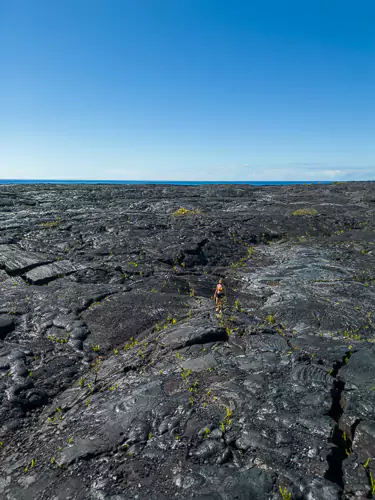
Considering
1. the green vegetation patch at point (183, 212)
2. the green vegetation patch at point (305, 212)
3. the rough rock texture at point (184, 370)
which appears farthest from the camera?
the green vegetation patch at point (183, 212)

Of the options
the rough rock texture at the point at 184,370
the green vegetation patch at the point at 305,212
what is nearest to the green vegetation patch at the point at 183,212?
the rough rock texture at the point at 184,370

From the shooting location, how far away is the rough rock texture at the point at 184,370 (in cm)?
574

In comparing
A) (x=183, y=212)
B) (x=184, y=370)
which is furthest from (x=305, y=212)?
(x=184, y=370)

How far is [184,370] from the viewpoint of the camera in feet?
29.0

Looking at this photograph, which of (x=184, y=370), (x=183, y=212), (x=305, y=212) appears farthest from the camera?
(x=183, y=212)

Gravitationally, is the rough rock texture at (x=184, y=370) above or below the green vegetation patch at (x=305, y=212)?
below

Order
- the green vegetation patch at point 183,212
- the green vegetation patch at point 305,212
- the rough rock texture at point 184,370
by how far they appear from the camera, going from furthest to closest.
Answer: the green vegetation patch at point 183,212 < the green vegetation patch at point 305,212 < the rough rock texture at point 184,370

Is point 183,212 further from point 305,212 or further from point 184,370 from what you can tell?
point 184,370

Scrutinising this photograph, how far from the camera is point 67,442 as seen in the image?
6.87 m

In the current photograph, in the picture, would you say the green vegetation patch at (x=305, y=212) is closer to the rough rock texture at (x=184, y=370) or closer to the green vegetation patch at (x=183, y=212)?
the rough rock texture at (x=184, y=370)

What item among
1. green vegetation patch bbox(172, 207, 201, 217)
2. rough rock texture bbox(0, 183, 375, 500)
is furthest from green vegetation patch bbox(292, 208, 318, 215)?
green vegetation patch bbox(172, 207, 201, 217)

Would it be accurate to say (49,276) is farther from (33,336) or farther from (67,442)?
(67,442)

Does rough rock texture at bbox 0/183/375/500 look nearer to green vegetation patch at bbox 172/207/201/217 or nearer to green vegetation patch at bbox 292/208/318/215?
green vegetation patch at bbox 292/208/318/215

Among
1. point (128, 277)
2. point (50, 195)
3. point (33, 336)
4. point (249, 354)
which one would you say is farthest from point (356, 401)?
point (50, 195)
